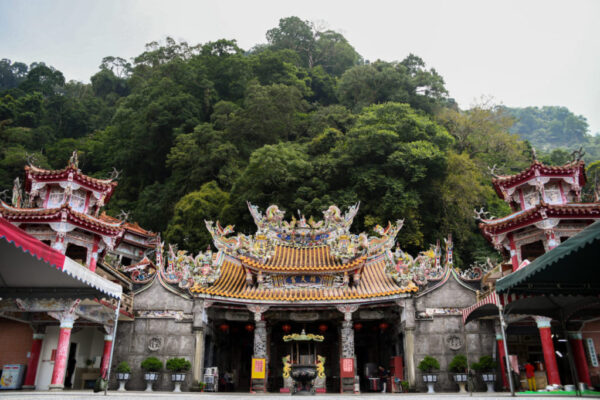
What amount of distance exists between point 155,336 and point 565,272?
14.2 metres

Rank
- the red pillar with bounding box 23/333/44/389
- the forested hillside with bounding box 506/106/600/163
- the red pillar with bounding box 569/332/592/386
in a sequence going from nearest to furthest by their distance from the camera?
the red pillar with bounding box 569/332/592/386 < the red pillar with bounding box 23/333/44/389 < the forested hillside with bounding box 506/106/600/163

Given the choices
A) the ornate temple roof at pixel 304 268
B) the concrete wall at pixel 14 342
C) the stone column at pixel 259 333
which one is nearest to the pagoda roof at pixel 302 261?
the ornate temple roof at pixel 304 268

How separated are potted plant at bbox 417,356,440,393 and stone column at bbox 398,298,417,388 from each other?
401 millimetres

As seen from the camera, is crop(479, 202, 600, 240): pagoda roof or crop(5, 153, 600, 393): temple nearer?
Result: crop(5, 153, 600, 393): temple

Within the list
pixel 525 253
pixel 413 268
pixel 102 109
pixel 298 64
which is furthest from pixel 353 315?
pixel 102 109

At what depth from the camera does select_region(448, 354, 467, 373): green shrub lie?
15.9 meters

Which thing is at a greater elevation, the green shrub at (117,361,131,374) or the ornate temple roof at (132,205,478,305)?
the ornate temple roof at (132,205,478,305)

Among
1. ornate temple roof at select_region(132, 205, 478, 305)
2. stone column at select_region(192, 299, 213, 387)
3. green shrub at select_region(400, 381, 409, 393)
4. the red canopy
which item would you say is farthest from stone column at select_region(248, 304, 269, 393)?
the red canopy

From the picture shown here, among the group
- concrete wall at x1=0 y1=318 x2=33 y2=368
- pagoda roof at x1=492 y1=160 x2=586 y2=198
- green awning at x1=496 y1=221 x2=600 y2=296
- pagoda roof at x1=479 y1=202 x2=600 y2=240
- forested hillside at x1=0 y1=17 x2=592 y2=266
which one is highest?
forested hillside at x1=0 y1=17 x2=592 y2=266

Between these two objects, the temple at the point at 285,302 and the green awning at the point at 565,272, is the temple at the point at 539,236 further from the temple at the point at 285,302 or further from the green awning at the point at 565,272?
the green awning at the point at 565,272

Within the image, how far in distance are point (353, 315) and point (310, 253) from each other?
3741mm

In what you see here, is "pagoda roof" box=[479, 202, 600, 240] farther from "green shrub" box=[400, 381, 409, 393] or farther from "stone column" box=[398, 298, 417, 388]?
"green shrub" box=[400, 381, 409, 393]

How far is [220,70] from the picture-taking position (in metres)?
46.0

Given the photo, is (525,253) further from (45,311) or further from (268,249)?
(45,311)
